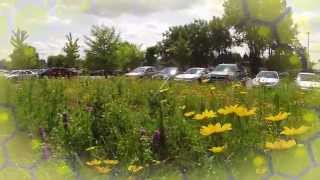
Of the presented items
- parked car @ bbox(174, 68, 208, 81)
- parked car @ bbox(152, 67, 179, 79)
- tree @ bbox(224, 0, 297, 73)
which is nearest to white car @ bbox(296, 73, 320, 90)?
tree @ bbox(224, 0, 297, 73)

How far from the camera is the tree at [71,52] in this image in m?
0.95

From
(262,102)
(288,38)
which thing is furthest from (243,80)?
(288,38)

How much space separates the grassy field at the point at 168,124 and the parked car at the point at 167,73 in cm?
4

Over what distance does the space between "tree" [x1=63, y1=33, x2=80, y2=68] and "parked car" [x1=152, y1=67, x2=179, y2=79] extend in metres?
0.41

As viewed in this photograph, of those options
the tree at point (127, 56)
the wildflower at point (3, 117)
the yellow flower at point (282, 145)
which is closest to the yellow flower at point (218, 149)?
the yellow flower at point (282, 145)

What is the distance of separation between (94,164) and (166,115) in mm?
354

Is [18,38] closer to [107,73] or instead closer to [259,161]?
[259,161]

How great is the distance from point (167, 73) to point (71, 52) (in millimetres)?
594

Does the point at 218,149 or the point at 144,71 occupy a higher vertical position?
the point at 144,71

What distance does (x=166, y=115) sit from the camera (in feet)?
4.64

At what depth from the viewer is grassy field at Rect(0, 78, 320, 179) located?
1.04 m

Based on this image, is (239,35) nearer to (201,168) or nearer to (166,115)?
(201,168)

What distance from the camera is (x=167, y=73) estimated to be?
1.62m

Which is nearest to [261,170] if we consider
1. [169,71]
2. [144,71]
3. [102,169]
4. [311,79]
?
[311,79]
